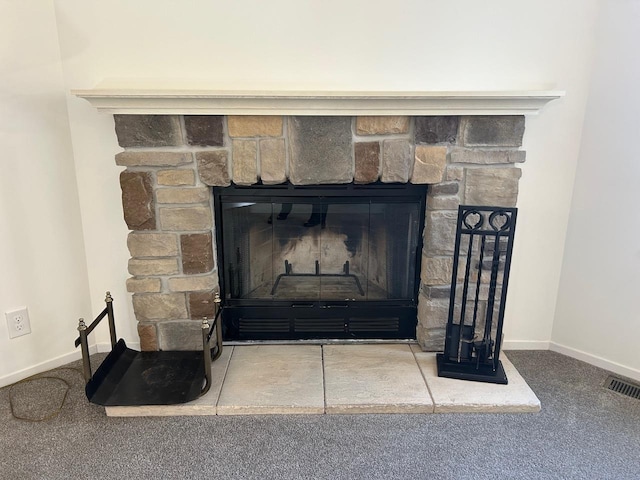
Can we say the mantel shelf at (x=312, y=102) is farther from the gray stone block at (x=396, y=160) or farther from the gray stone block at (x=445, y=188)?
the gray stone block at (x=445, y=188)

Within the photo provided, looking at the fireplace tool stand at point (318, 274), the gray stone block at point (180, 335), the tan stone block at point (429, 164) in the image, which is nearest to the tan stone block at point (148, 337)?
the gray stone block at point (180, 335)

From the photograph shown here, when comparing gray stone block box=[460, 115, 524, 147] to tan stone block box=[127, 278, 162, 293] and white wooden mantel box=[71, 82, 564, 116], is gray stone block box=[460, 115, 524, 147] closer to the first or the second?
white wooden mantel box=[71, 82, 564, 116]

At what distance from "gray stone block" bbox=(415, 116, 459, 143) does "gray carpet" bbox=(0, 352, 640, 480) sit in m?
1.13

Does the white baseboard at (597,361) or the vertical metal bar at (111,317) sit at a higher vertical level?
the vertical metal bar at (111,317)

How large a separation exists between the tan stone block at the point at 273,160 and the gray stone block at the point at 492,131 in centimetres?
77

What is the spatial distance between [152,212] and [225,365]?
2.50 ft

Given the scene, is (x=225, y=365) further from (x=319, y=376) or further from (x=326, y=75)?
(x=326, y=75)

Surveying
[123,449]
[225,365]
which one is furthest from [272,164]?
[123,449]

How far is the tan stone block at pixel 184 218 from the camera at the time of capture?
194 cm

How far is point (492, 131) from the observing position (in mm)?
1876

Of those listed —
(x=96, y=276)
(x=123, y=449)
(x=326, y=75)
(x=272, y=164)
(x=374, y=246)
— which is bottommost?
(x=123, y=449)

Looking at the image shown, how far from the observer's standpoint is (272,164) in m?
1.89

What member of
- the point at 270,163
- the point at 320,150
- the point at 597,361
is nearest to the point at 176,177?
the point at 270,163

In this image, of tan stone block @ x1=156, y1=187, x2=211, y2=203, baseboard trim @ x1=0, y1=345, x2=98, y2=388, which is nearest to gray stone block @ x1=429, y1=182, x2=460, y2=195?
tan stone block @ x1=156, y1=187, x2=211, y2=203
